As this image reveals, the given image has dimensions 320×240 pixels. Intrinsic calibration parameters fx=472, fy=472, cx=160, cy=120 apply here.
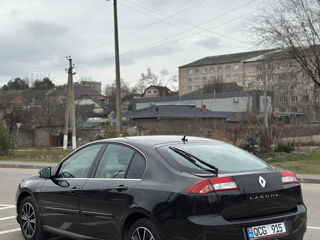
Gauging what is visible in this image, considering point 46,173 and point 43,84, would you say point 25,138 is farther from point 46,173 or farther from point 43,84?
point 43,84

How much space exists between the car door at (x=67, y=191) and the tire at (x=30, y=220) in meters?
0.20

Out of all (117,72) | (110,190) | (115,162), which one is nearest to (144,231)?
(110,190)

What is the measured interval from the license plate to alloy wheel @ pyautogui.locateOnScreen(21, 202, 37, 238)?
3.39 m

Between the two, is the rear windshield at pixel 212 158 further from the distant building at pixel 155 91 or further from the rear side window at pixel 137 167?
the distant building at pixel 155 91

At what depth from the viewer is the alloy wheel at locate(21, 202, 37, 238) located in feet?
22.2

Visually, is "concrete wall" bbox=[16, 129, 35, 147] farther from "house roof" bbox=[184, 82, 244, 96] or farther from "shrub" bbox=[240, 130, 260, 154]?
"house roof" bbox=[184, 82, 244, 96]

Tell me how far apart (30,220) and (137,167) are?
7.78ft

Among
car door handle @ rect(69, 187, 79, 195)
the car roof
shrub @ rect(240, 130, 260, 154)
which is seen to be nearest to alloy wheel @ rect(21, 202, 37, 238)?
car door handle @ rect(69, 187, 79, 195)

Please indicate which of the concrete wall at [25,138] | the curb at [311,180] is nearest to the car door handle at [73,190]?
the curb at [311,180]

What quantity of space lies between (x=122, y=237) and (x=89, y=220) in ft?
2.05

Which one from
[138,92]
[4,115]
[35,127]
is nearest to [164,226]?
[4,115]

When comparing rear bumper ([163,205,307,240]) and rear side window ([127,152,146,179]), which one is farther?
rear side window ([127,152,146,179])

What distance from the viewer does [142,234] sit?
4.96 metres

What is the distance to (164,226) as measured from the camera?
467 centimetres
